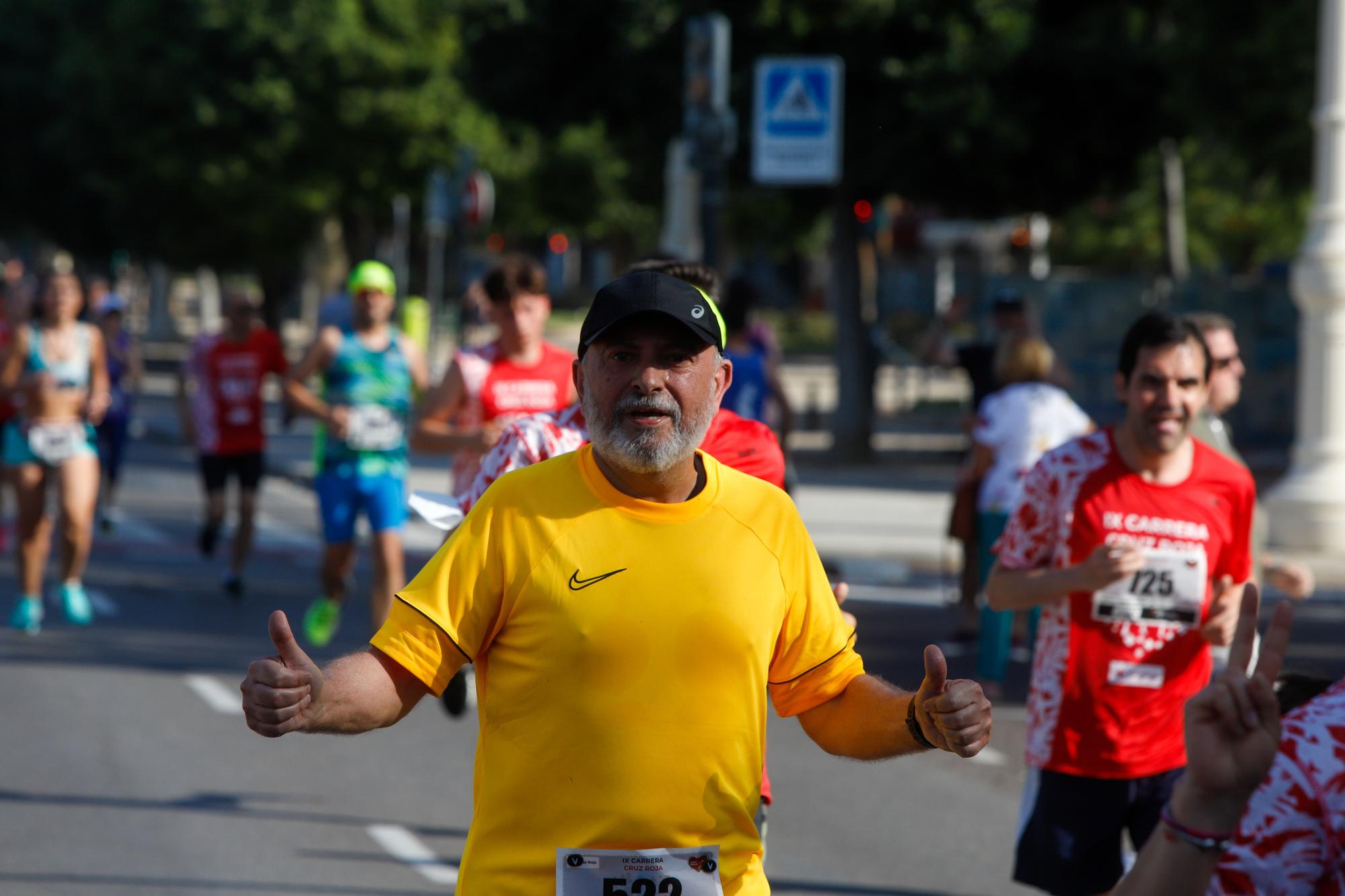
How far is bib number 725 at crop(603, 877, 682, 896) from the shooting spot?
3.11 m

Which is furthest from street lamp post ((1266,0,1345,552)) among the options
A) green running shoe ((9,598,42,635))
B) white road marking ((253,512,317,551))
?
green running shoe ((9,598,42,635))

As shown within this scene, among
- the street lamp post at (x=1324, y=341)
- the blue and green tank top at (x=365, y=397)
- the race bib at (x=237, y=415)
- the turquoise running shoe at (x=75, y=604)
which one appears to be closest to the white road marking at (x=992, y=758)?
the blue and green tank top at (x=365, y=397)

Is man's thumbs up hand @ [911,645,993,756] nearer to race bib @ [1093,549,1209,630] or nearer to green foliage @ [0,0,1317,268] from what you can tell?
race bib @ [1093,549,1209,630]

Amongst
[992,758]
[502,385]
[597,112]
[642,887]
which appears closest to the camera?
[642,887]

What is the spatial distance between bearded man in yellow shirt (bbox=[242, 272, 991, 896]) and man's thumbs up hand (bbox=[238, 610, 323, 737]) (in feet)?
0.21

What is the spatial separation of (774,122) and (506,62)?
8072mm

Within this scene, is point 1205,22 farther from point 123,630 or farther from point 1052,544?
point 1052,544

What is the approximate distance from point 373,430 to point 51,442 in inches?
82.1

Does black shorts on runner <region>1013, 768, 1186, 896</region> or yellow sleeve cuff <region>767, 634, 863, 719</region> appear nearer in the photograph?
yellow sleeve cuff <region>767, 634, 863, 719</region>

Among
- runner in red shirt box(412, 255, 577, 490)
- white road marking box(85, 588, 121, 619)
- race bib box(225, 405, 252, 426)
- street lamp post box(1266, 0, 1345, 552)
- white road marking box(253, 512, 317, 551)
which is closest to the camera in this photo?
runner in red shirt box(412, 255, 577, 490)

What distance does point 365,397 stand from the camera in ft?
32.1

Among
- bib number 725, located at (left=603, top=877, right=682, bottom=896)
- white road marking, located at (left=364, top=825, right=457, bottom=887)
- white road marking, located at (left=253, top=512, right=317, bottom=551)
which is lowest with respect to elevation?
white road marking, located at (left=253, top=512, right=317, bottom=551)

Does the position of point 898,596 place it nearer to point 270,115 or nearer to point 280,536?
→ point 280,536

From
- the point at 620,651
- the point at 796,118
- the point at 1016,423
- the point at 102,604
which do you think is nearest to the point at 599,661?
the point at 620,651
